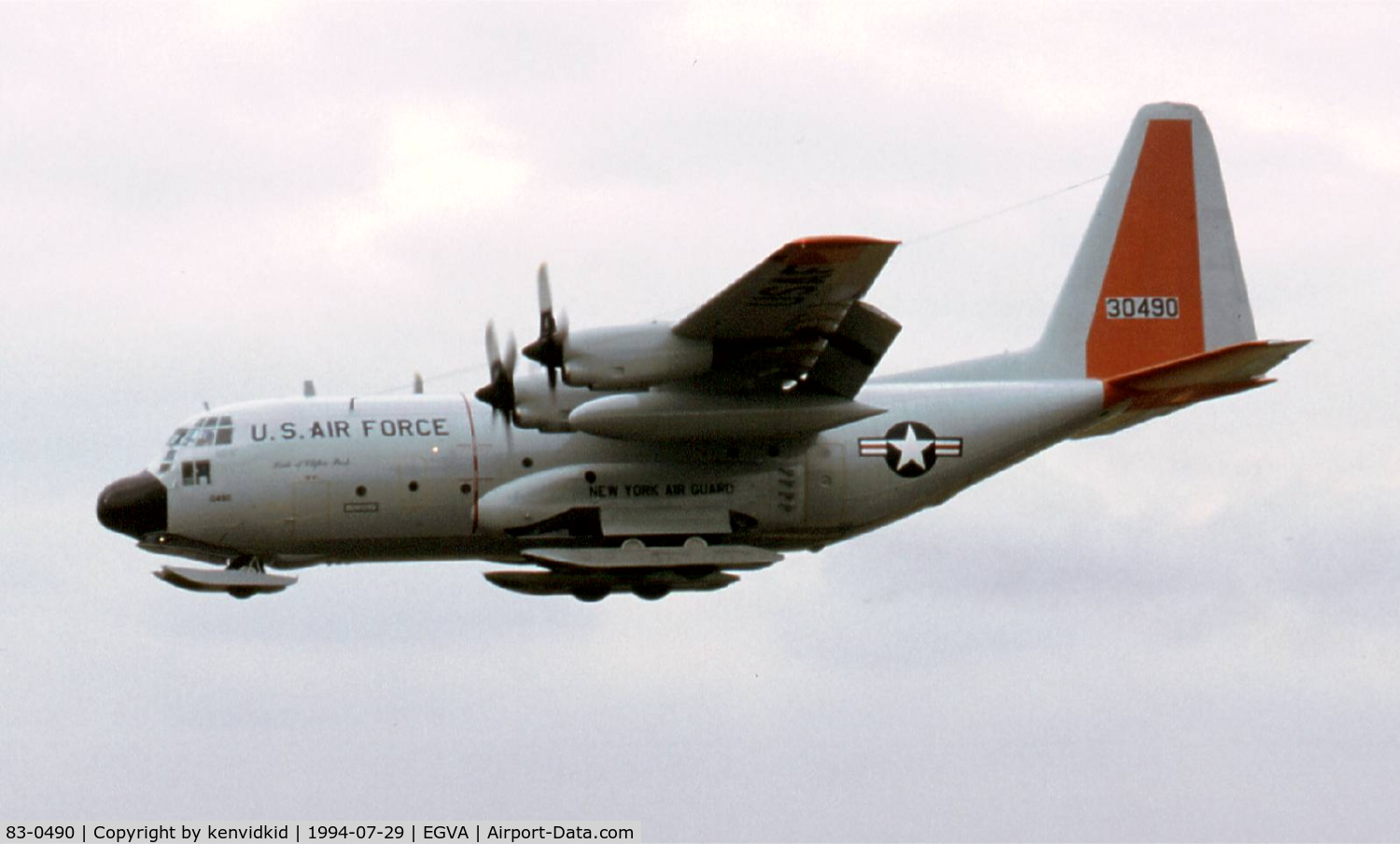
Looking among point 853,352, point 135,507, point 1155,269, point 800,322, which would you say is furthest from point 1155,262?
point 135,507

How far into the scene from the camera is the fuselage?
2484 cm

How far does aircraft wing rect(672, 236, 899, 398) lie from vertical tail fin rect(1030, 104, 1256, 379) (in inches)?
147

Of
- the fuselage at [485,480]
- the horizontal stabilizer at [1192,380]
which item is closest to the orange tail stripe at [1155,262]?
the horizontal stabilizer at [1192,380]

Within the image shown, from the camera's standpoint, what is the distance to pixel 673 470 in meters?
25.0

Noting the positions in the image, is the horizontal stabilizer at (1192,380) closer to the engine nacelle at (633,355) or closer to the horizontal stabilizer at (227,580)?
the engine nacelle at (633,355)

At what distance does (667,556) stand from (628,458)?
1.27 m

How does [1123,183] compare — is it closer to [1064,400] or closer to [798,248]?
[1064,400]

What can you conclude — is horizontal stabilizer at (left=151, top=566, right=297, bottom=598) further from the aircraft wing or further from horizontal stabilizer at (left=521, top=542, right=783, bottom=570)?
the aircraft wing

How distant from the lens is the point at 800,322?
22.6 metres

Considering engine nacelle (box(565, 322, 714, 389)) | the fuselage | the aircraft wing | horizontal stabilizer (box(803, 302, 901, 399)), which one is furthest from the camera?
the fuselage

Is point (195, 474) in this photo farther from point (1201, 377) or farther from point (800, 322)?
point (1201, 377)

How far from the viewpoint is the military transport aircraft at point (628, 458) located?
24.0 metres

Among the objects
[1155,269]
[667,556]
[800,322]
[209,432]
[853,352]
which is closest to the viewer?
[800,322]

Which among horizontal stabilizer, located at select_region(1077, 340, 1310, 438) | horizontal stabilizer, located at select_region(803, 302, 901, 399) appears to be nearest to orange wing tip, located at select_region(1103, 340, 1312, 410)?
horizontal stabilizer, located at select_region(1077, 340, 1310, 438)
